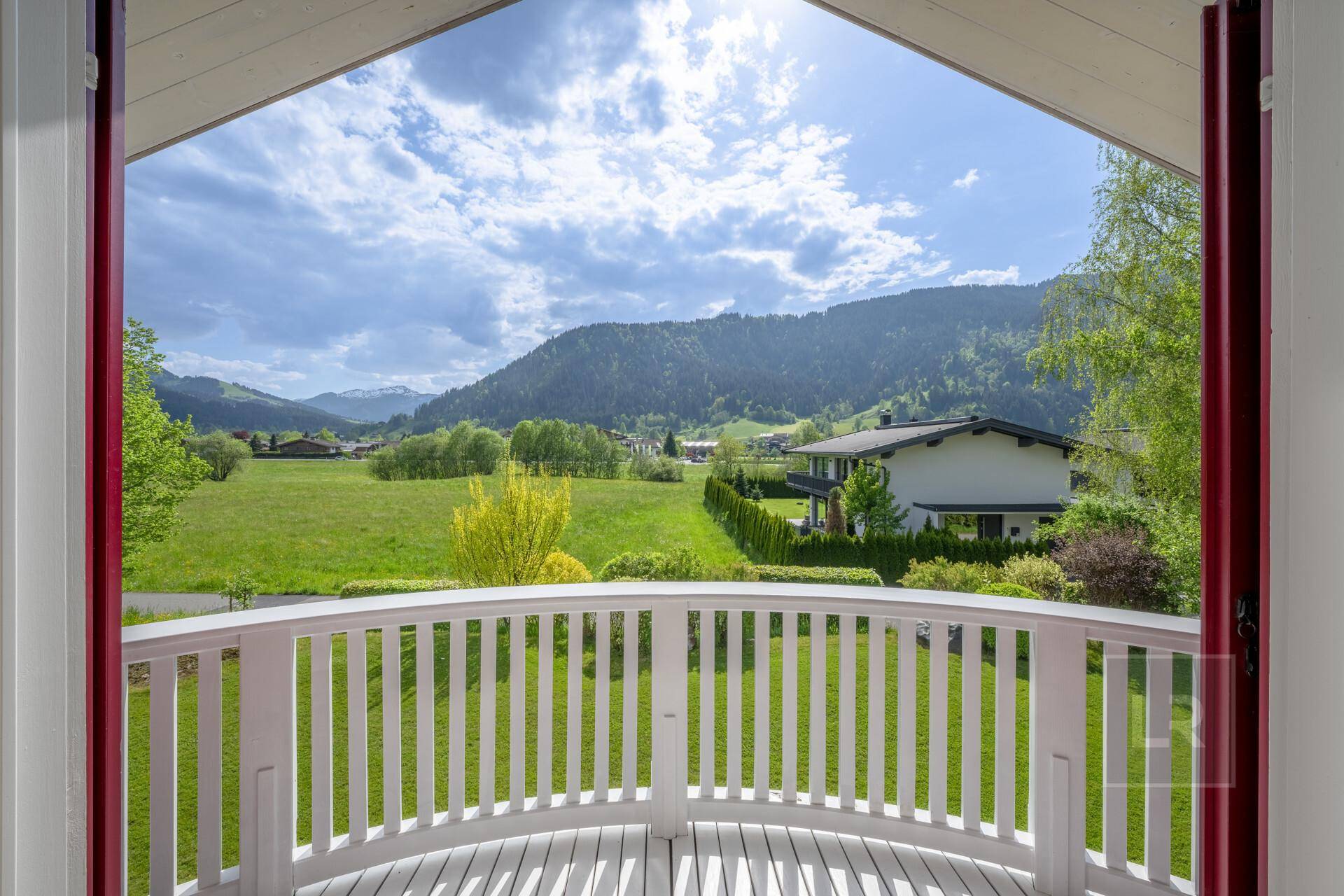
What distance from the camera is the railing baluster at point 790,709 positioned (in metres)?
1.80

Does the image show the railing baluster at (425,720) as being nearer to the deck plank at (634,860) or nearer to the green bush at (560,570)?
the deck plank at (634,860)

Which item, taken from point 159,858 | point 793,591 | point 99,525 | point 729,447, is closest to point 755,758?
point 793,591

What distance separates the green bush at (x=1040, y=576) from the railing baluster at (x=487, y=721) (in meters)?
5.12

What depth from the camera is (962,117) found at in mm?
6379

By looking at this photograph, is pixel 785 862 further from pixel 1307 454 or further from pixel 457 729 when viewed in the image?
pixel 1307 454

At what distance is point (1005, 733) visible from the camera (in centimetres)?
164

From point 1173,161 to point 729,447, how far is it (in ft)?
17.4

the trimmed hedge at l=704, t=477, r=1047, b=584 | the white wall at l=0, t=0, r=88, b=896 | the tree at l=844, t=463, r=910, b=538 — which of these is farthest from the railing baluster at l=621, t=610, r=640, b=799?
the tree at l=844, t=463, r=910, b=538

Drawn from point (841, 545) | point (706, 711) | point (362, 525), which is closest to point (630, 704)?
point (706, 711)

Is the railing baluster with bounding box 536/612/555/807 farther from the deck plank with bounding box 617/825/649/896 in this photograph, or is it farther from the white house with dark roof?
the white house with dark roof

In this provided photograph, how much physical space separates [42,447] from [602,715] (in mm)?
1542

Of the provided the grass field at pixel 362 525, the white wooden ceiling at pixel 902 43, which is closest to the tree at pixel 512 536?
the grass field at pixel 362 525

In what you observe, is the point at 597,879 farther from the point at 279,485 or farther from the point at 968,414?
the point at 279,485

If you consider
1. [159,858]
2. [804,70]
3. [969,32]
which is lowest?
[159,858]
